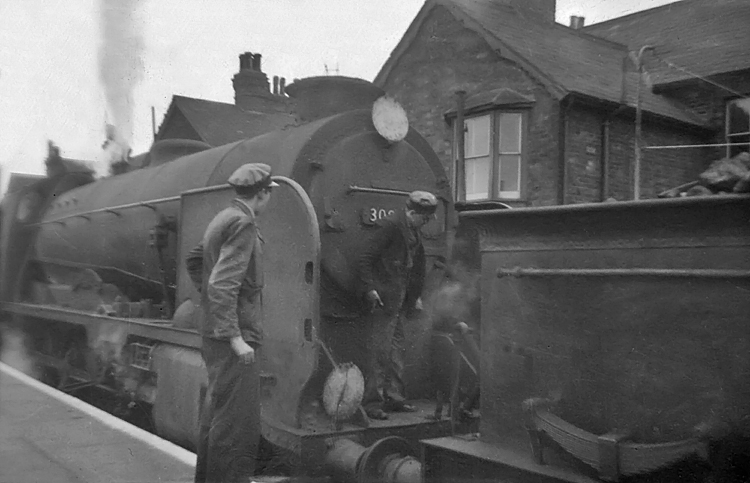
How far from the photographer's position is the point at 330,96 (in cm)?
514

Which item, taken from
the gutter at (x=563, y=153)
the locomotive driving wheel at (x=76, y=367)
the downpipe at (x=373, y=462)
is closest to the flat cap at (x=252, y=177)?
the downpipe at (x=373, y=462)

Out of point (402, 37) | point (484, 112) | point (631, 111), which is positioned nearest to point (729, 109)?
point (631, 111)

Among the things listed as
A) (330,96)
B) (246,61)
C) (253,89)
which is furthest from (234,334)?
(246,61)

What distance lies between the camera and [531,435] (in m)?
2.70

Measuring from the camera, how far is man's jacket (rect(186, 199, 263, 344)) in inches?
146

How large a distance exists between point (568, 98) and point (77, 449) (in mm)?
9382

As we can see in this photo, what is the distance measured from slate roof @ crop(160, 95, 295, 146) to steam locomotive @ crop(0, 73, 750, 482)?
44.5ft

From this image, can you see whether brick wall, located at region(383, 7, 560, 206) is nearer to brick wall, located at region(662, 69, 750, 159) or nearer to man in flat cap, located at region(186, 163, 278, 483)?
brick wall, located at region(662, 69, 750, 159)

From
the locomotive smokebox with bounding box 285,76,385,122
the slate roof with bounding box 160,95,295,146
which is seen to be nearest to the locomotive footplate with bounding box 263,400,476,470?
the locomotive smokebox with bounding box 285,76,385,122

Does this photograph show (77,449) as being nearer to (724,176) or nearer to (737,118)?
(724,176)

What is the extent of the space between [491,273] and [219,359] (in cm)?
161

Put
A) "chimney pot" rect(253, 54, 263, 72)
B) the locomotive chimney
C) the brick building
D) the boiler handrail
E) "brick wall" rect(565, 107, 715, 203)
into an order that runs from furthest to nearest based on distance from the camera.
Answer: "chimney pot" rect(253, 54, 263, 72) < the locomotive chimney < "brick wall" rect(565, 107, 715, 203) < the brick building < the boiler handrail

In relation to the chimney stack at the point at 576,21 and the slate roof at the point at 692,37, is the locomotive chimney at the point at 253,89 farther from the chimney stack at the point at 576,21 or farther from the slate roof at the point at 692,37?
the slate roof at the point at 692,37

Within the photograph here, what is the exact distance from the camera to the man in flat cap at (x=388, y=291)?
454 centimetres
